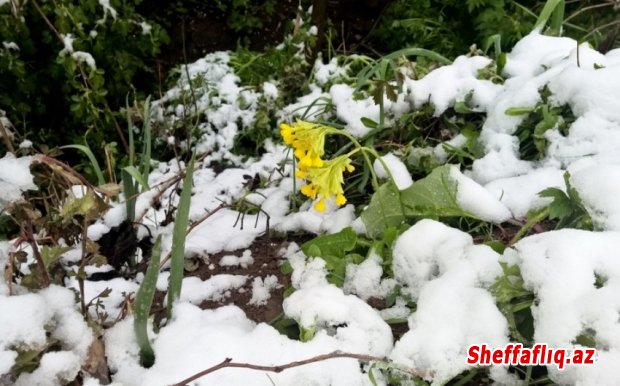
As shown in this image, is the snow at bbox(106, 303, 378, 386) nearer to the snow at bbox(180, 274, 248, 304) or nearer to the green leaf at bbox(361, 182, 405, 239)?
the snow at bbox(180, 274, 248, 304)

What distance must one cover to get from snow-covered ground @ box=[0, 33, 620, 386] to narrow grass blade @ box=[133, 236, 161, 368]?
2 cm

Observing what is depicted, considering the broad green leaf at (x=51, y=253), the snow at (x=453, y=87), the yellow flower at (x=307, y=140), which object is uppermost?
the yellow flower at (x=307, y=140)

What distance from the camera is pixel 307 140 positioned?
1.11 meters

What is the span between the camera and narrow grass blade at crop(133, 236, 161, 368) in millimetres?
830

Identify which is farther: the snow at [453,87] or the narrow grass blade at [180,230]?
the snow at [453,87]

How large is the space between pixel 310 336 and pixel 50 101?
89.3 inches

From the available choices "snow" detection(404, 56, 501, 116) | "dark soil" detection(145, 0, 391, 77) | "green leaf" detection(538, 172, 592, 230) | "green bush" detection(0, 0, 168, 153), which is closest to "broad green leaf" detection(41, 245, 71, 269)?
"green leaf" detection(538, 172, 592, 230)

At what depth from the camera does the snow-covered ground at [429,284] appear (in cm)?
86

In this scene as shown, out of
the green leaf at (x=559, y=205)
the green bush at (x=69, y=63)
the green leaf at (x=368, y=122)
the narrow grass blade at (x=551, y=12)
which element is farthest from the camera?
the green bush at (x=69, y=63)

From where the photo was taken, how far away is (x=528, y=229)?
43.7 inches

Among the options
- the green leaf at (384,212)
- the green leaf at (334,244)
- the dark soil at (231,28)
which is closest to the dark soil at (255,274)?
the green leaf at (334,244)

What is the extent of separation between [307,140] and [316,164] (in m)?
0.06

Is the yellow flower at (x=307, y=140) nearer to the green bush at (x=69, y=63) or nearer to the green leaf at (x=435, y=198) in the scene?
the green leaf at (x=435, y=198)

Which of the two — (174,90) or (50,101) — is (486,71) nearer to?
(174,90)
